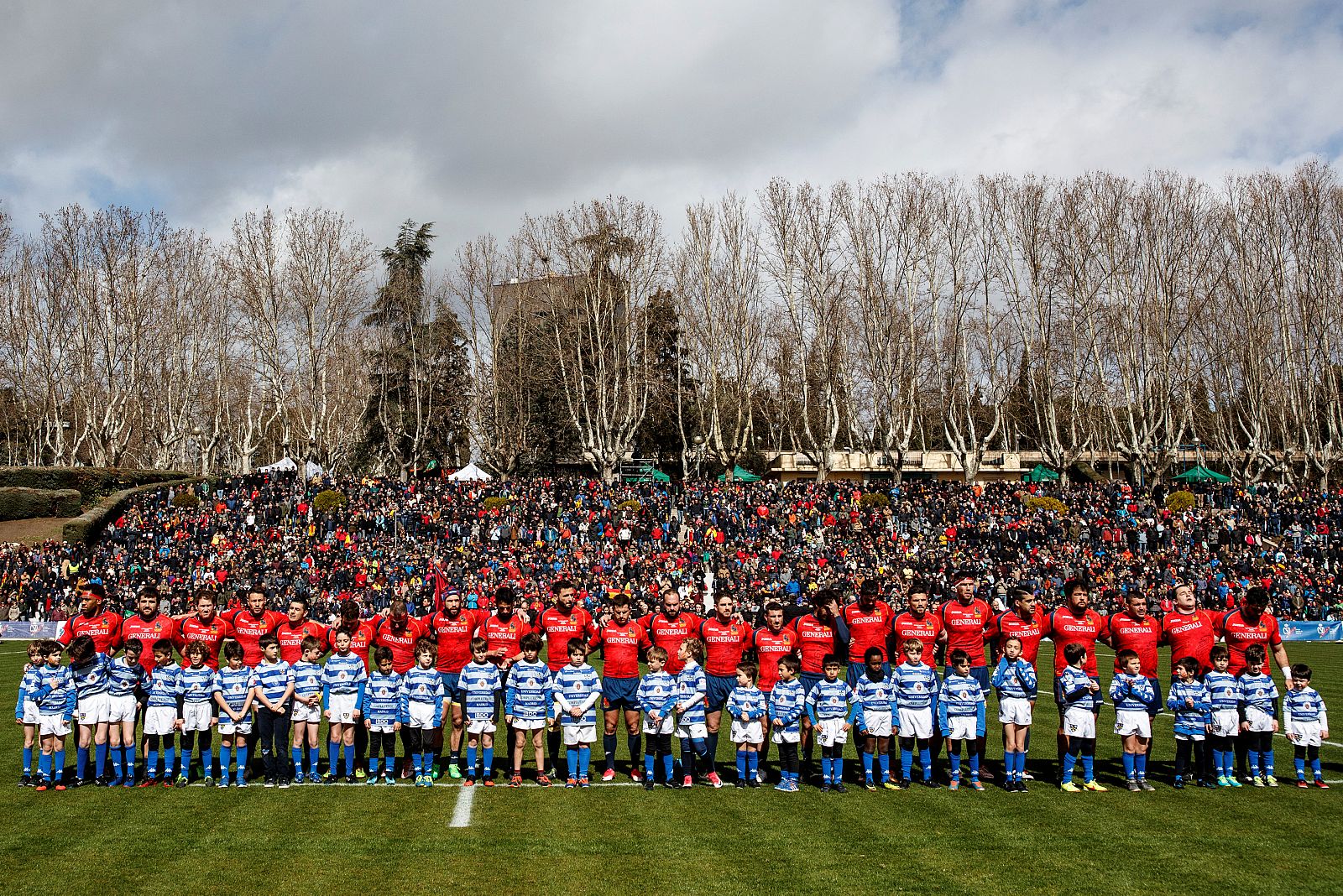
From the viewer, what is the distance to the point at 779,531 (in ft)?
117

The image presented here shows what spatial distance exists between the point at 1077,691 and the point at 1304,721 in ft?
7.47

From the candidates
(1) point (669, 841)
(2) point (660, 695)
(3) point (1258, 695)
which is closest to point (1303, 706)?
(3) point (1258, 695)

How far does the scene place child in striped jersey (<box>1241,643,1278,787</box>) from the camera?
9875 millimetres

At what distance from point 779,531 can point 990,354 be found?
1578cm

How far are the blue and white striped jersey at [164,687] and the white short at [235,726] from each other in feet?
1.67

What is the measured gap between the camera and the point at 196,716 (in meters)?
10.0

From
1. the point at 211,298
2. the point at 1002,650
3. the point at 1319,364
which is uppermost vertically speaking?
the point at 211,298

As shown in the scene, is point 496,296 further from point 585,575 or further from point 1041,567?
point 1041,567

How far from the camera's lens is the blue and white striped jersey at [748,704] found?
9773 millimetres

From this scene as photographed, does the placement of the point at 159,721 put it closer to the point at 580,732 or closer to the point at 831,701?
the point at 580,732

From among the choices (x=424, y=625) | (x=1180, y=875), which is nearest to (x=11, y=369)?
(x=424, y=625)

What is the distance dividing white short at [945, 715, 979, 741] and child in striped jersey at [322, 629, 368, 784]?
597 cm

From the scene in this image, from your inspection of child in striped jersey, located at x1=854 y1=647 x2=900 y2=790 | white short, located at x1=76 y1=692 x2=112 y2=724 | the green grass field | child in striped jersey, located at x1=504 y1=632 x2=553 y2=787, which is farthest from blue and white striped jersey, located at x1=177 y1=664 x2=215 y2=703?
child in striped jersey, located at x1=854 y1=647 x2=900 y2=790

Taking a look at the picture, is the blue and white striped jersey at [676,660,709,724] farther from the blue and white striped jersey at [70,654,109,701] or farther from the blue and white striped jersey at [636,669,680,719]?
the blue and white striped jersey at [70,654,109,701]
